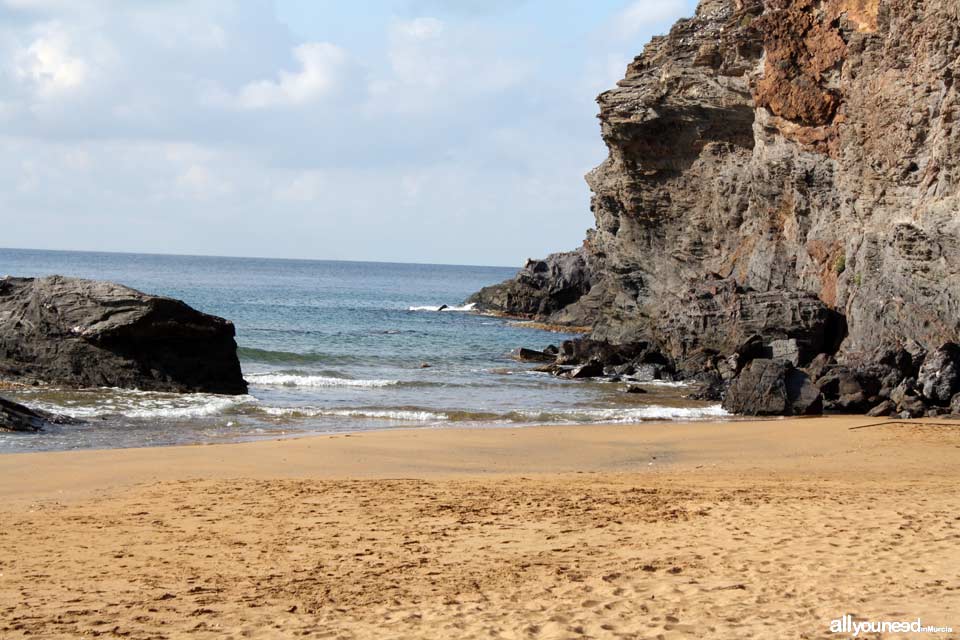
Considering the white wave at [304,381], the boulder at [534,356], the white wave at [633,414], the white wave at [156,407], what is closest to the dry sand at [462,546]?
the white wave at [156,407]

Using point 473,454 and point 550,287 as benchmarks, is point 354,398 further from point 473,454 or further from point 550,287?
point 550,287

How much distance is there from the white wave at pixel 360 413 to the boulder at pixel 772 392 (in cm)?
677

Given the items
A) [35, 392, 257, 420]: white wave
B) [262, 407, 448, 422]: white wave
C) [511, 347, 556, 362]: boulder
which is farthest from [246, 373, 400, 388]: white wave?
[511, 347, 556, 362]: boulder

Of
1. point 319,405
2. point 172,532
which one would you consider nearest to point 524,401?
point 319,405

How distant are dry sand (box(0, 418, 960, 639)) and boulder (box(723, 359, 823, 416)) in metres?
5.84

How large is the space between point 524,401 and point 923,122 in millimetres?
13026

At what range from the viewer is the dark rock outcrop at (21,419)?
615 inches

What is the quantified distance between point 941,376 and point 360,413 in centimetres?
1295

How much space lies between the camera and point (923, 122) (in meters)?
24.8

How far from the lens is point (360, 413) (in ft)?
67.8

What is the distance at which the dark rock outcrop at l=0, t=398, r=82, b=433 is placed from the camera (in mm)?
15633

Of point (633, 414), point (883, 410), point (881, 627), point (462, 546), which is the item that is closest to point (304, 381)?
point (633, 414)

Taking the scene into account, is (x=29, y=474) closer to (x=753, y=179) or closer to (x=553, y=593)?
(x=553, y=593)

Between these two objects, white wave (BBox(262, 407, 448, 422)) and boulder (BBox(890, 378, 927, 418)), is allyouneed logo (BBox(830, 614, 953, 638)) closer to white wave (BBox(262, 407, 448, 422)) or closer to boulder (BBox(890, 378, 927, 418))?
white wave (BBox(262, 407, 448, 422))
